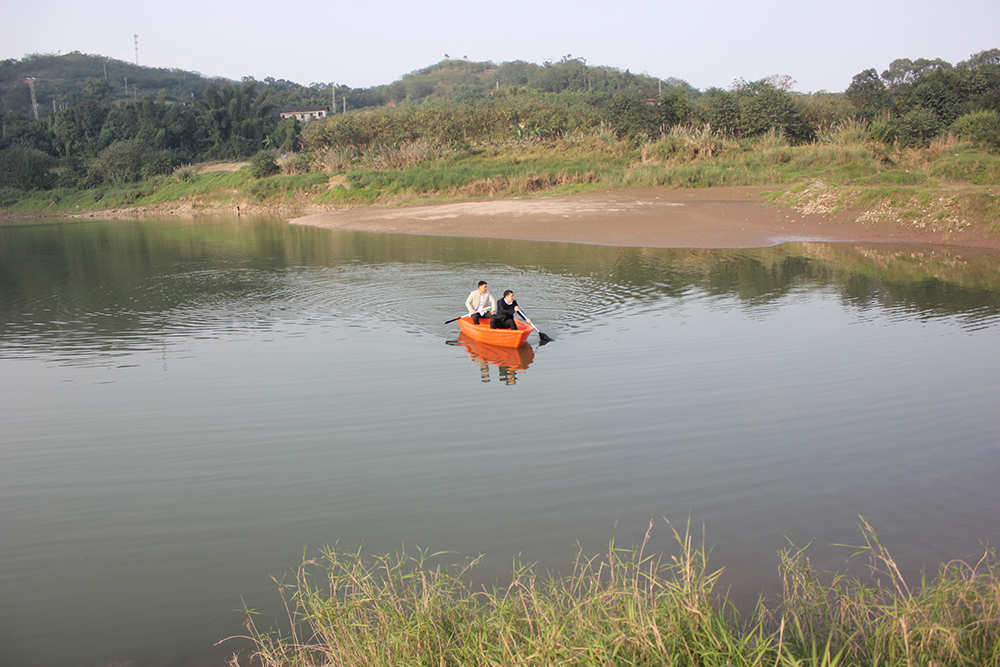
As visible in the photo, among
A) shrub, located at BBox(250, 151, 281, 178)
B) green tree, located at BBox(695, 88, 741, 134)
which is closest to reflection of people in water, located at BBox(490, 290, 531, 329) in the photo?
green tree, located at BBox(695, 88, 741, 134)

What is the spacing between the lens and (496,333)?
41.0 ft

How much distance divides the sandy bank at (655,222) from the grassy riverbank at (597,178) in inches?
27.9

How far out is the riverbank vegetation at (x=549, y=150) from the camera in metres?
30.2

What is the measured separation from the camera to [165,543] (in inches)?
243

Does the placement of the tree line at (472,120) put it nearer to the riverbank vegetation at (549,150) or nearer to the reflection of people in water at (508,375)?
the riverbank vegetation at (549,150)

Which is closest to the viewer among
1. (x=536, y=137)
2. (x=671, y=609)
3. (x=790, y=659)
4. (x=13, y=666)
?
(x=790, y=659)

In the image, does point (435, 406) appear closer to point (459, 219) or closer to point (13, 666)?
point (13, 666)

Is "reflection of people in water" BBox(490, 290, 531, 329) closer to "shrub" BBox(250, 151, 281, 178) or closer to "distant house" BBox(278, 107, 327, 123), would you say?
"shrub" BBox(250, 151, 281, 178)

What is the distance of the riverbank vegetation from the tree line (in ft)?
0.45

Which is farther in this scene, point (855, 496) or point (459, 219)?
point (459, 219)

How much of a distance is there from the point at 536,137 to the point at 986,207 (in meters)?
30.2

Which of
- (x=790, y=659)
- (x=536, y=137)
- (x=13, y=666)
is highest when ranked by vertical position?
(x=536, y=137)

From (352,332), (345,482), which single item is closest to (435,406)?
(345,482)

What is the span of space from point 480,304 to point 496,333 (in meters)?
1.47
